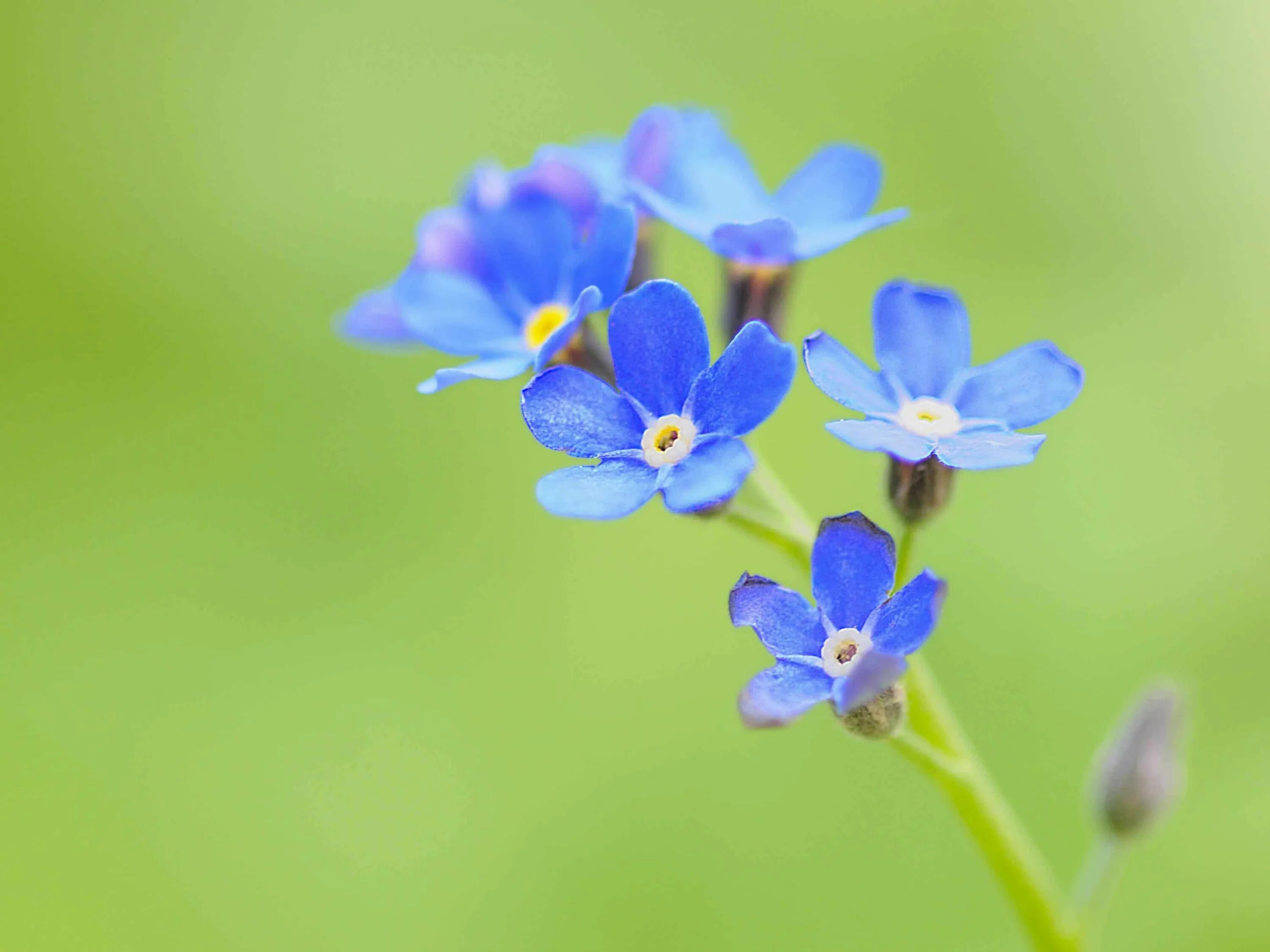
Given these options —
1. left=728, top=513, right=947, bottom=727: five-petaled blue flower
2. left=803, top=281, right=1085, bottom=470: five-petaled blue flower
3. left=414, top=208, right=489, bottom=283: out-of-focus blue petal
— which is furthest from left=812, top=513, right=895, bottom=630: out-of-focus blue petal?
left=414, top=208, right=489, bottom=283: out-of-focus blue petal

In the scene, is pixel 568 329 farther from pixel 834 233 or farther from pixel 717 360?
pixel 834 233

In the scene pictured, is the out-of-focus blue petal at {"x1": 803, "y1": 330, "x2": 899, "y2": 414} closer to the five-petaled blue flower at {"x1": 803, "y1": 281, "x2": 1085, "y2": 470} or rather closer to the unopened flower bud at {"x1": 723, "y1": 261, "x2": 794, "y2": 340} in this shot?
the five-petaled blue flower at {"x1": 803, "y1": 281, "x2": 1085, "y2": 470}

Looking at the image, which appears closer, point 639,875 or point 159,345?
point 639,875

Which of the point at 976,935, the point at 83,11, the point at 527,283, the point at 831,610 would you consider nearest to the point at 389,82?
the point at 83,11

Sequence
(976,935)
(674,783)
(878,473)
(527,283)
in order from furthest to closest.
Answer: (878,473)
(674,783)
(976,935)
(527,283)

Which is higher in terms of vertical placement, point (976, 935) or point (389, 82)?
point (389, 82)

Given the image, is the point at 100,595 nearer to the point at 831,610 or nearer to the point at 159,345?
the point at 159,345

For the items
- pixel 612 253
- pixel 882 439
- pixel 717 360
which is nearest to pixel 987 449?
pixel 882 439

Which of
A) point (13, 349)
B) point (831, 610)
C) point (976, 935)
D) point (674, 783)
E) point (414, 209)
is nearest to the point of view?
point (831, 610)
